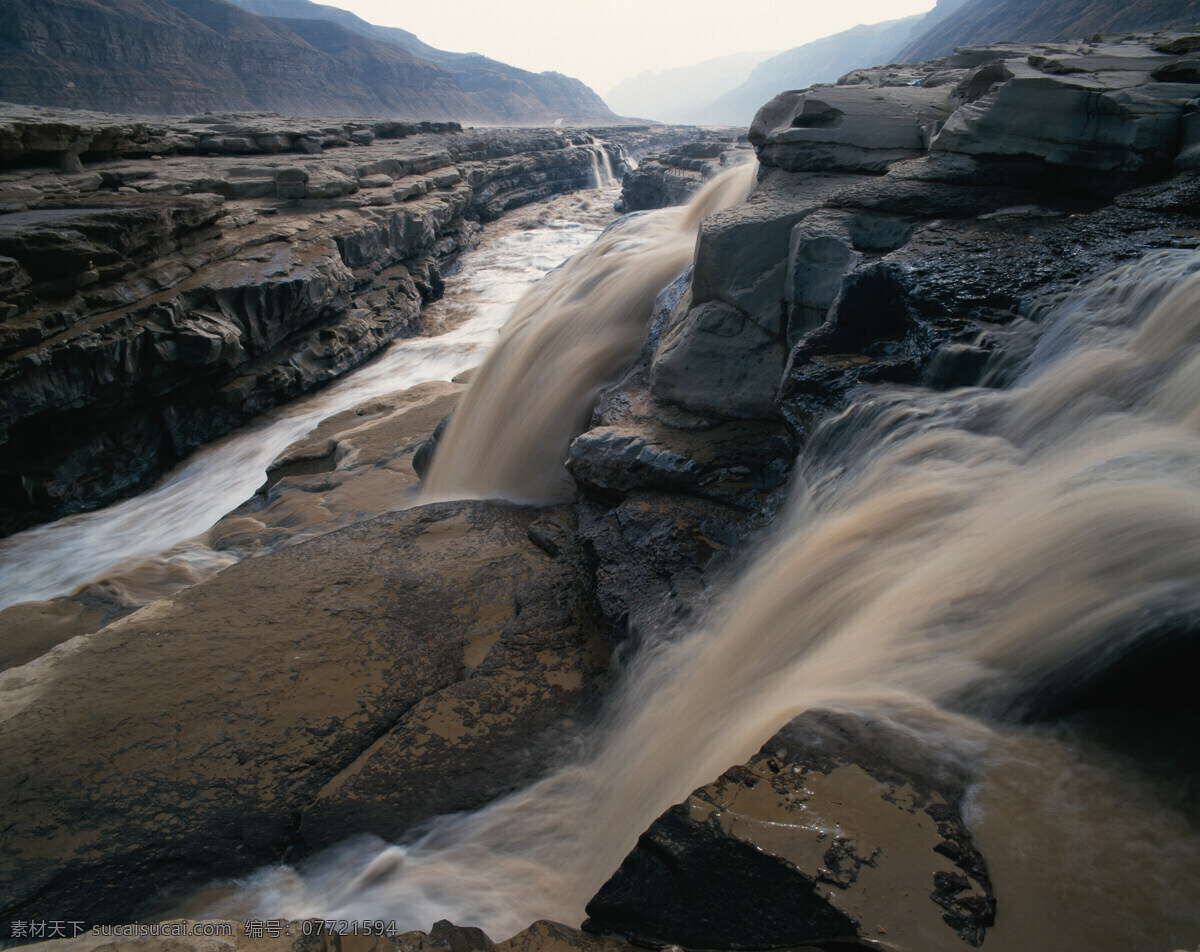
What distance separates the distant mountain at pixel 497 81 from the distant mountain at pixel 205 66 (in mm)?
1281

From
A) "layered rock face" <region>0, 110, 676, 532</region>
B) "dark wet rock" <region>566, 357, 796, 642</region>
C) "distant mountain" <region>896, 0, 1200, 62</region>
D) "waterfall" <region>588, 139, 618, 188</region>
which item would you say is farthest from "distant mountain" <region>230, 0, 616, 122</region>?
"dark wet rock" <region>566, 357, 796, 642</region>

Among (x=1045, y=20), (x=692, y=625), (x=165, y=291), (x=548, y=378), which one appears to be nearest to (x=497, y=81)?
(x=1045, y=20)

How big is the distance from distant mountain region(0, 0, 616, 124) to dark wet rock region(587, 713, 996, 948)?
171 feet

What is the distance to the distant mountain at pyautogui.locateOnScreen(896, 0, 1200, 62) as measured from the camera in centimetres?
2573

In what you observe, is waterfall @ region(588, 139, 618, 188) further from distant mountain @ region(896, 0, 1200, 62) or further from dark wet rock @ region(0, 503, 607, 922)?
dark wet rock @ region(0, 503, 607, 922)

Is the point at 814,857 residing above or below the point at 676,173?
below

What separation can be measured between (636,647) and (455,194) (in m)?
16.1

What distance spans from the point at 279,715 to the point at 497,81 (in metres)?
97.0

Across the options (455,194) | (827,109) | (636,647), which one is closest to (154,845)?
(636,647)

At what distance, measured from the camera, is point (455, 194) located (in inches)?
669

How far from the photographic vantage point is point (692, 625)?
321 centimetres

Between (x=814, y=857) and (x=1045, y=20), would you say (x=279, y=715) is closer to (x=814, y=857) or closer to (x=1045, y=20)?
(x=814, y=857)

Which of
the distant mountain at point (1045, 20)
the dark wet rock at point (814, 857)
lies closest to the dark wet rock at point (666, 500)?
the dark wet rock at point (814, 857)

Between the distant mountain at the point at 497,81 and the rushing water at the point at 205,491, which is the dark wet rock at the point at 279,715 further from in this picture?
the distant mountain at the point at 497,81
